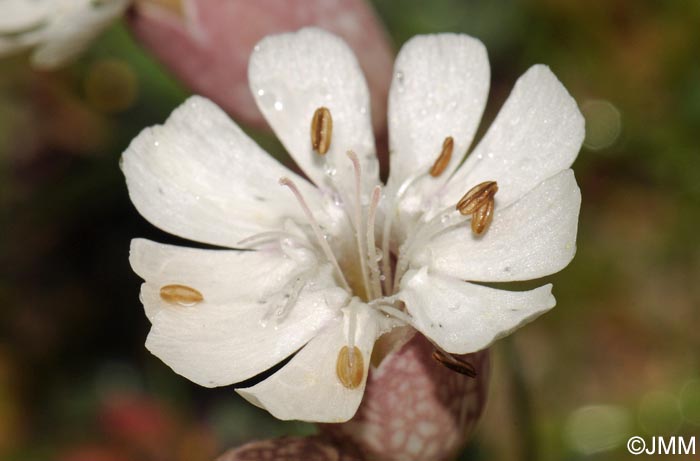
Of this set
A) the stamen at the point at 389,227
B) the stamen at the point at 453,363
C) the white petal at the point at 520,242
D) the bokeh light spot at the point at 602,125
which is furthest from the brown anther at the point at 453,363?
the bokeh light spot at the point at 602,125

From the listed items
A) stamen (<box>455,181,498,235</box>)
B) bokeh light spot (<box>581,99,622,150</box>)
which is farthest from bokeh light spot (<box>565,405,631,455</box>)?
stamen (<box>455,181,498,235</box>)

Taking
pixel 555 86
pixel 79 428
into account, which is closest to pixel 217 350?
pixel 555 86

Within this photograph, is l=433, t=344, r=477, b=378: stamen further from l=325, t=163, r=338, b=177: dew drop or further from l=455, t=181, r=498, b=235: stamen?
l=325, t=163, r=338, b=177: dew drop

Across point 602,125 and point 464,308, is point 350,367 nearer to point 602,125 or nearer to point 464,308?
point 464,308

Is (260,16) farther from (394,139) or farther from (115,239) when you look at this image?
(115,239)

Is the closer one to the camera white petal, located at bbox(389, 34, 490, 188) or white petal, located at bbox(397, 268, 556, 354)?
white petal, located at bbox(397, 268, 556, 354)

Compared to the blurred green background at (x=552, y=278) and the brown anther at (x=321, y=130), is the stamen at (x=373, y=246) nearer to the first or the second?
the brown anther at (x=321, y=130)
